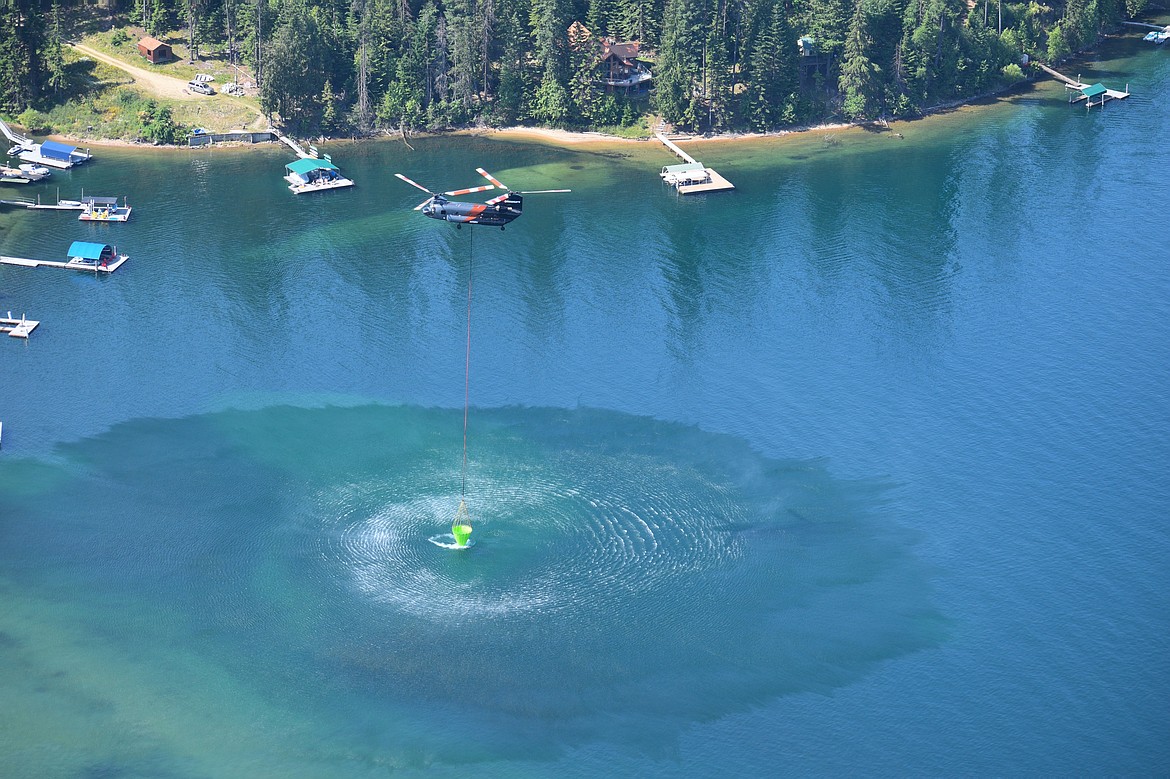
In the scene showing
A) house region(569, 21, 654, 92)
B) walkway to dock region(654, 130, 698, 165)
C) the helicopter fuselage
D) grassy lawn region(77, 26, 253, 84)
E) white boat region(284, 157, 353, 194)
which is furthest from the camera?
grassy lawn region(77, 26, 253, 84)

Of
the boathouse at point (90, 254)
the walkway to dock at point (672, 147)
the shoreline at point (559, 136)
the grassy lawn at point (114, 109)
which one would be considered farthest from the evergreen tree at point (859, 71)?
the boathouse at point (90, 254)

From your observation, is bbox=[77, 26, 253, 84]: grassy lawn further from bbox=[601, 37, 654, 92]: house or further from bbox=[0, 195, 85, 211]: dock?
bbox=[601, 37, 654, 92]: house

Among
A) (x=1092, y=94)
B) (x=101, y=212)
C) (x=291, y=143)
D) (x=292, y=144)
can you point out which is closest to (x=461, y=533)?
(x=101, y=212)

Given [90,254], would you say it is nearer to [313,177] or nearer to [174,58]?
[313,177]

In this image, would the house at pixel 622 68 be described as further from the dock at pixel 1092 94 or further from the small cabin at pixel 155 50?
the dock at pixel 1092 94

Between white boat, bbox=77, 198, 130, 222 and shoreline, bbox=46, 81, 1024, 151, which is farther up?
shoreline, bbox=46, 81, 1024, 151

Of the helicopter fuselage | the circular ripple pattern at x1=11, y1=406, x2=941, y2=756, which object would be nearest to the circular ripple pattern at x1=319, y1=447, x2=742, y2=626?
the circular ripple pattern at x1=11, y1=406, x2=941, y2=756
